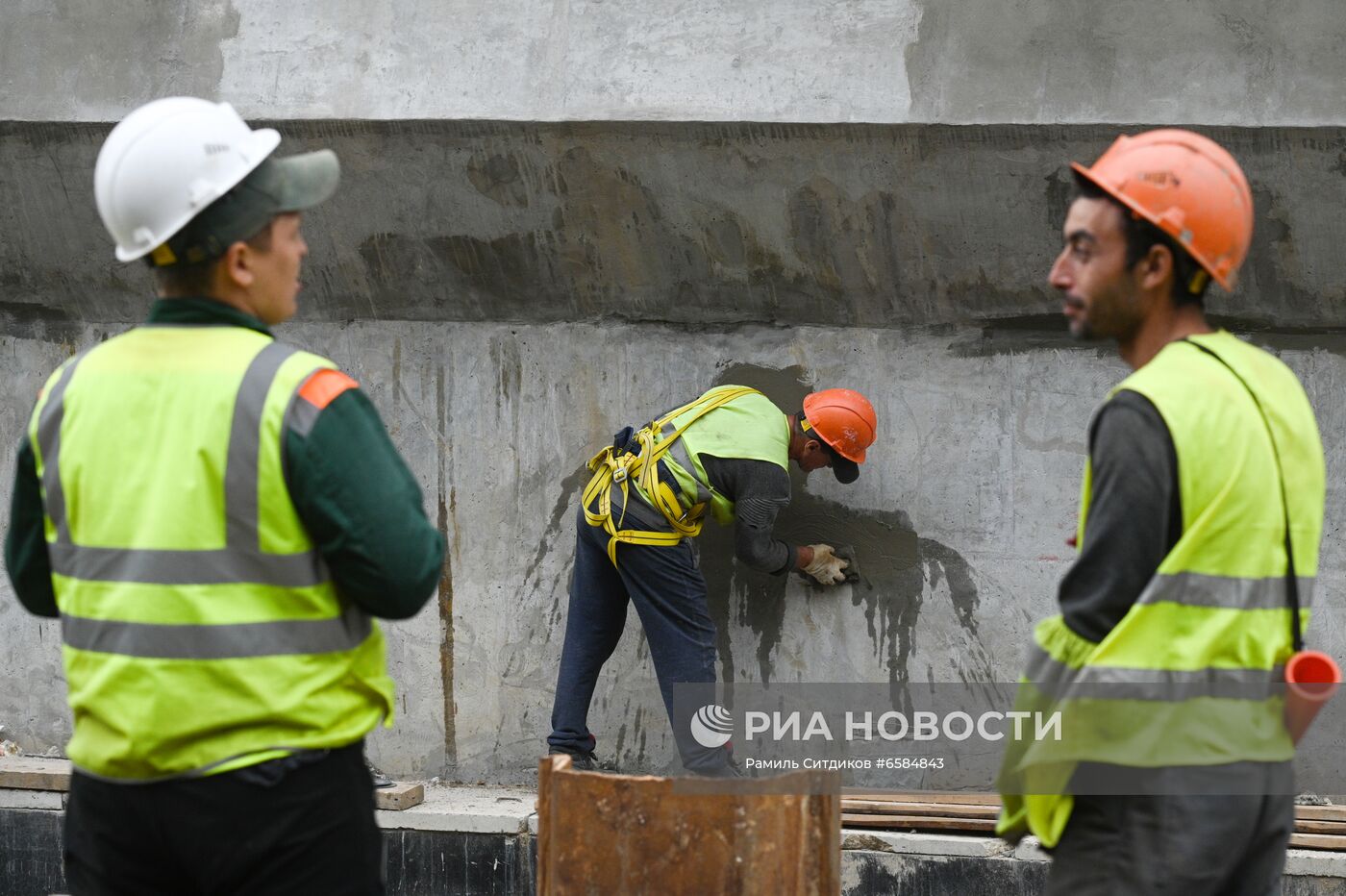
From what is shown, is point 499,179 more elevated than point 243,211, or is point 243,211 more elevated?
point 499,179

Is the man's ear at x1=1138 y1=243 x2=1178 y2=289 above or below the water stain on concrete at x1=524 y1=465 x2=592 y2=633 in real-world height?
above

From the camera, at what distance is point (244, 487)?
2010 mm

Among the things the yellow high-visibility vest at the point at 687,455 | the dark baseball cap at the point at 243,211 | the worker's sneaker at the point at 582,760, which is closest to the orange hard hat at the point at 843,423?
the yellow high-visibility vest at the point at 687,455

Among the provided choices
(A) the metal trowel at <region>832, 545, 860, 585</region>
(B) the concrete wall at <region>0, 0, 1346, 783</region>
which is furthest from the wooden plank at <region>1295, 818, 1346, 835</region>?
(A) the metal trowel at <region>832, 545, 860, 585</region>

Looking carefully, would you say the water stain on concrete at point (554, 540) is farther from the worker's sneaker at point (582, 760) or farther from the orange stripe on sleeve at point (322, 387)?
the orange stripe on sleeve at point (322, 387)

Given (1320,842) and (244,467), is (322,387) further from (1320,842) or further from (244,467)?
(1320,842)

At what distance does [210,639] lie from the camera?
79.0 inches

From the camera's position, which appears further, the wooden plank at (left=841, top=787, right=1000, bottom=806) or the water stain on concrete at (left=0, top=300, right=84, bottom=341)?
the water stain on concrete at (left=0, top=300, right=84, bottom=341)

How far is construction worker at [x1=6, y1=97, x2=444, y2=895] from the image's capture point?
6.58ft

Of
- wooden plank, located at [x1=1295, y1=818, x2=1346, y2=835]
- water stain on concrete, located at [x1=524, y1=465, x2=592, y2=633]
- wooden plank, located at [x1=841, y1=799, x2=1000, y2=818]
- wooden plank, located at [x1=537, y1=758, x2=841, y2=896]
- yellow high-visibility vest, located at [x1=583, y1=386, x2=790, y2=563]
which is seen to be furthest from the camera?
water stain on concrete, located at [x1=524, y1=465, x2=592, y2=633]

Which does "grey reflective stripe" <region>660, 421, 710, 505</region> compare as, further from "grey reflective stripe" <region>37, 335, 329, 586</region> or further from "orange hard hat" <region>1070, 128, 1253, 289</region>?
"grey reflective stripe" <region>37, 335, 329, 586</region>

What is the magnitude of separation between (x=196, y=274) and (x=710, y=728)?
378 centimetres

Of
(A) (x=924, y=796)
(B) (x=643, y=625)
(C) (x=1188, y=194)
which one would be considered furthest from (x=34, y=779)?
(C) (x=1188, y=194)

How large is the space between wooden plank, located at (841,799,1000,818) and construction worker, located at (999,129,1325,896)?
3007 mm
